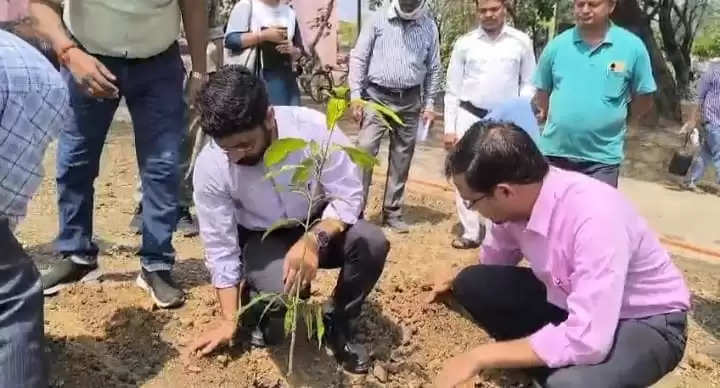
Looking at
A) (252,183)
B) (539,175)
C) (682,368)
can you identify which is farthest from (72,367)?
(682,368)

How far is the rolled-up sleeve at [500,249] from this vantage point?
2.75m

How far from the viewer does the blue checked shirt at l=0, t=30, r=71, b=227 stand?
2088mm

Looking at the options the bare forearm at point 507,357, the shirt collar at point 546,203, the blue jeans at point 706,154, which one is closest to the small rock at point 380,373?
the bare forearm at point 507,357

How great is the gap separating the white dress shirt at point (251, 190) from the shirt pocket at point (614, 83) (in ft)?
4.65

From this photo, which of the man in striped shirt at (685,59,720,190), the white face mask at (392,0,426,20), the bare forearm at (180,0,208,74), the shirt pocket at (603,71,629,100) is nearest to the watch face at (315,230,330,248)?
the bare forearm at (180,0,208,74)

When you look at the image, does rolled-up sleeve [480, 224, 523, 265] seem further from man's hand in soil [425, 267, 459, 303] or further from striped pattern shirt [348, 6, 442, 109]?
striped pattern shirt [348, 6, 442, 109]

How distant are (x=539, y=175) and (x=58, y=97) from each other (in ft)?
4.29

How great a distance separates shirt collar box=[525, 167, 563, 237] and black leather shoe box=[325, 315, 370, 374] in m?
0.89

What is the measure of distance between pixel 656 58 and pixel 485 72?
296 inches

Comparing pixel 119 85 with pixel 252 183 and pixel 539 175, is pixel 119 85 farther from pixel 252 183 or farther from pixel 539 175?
pixel 539 175

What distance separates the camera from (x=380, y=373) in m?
2.93

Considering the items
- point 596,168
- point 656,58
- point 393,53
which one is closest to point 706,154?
point 393,53

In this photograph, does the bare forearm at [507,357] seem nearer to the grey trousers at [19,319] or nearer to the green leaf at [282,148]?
the green leaf at [282,148]

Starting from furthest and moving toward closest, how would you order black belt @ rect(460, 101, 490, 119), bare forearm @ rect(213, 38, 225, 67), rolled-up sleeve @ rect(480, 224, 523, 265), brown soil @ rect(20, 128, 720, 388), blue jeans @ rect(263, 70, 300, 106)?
bare forearm @ rect(213, 38, 225, 67), blue jeans @ rect(263, 70, 300, 106), black belt @ rect(460, 101, 490, 119), brown soil @ rect(20, 128, 720, 388), rolled-up sleeve @ rect(480, 224, 523, 265)
